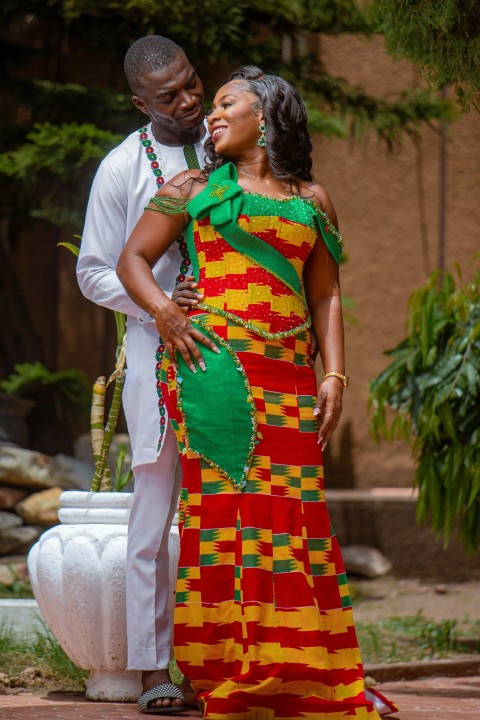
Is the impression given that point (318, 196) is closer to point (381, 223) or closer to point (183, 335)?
point (183, 335)

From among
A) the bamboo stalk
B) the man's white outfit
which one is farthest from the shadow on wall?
the man's white outfit

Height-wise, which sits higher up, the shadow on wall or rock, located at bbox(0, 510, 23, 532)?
the shadow on wall

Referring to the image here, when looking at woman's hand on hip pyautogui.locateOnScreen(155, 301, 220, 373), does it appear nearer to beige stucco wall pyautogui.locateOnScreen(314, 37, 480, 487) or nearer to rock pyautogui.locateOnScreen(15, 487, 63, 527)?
rock pyautogui.locateOnScreen(15, 487, 63, 527)

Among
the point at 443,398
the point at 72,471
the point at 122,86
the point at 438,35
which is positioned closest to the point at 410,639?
the point at 443,398

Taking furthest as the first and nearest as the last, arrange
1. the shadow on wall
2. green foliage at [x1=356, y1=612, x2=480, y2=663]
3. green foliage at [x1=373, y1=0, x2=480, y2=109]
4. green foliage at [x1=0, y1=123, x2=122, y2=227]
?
the shadow on wall → green foliage at [x1=0, y1=123, x2=122, y2=227] → green foliage at [x1=356, y1=612, x2=480, y2=663] → green foliage at [x1=373, y1=0, x2=480, y2=109]

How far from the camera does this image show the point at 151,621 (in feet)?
11.7

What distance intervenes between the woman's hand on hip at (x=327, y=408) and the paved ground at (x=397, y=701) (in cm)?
90

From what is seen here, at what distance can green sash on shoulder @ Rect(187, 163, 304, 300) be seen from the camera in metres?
3.32

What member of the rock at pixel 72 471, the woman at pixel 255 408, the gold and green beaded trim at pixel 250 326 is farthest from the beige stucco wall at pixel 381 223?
the gold and green beaded trim at pixel 250 326

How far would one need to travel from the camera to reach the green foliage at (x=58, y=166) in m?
6.54

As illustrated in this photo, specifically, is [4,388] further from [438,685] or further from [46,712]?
[46,712]

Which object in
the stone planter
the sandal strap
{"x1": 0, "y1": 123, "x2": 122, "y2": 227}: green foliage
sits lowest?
the sandal strap

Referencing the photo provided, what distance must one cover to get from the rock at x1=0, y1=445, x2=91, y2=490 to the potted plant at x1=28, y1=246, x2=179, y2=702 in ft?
12.1

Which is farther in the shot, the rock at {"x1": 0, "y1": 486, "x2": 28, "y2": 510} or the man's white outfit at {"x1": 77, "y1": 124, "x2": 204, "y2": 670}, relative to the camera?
the rock at {"x1": 0, "y1": 486, "x2": 28, "y2": 510}
